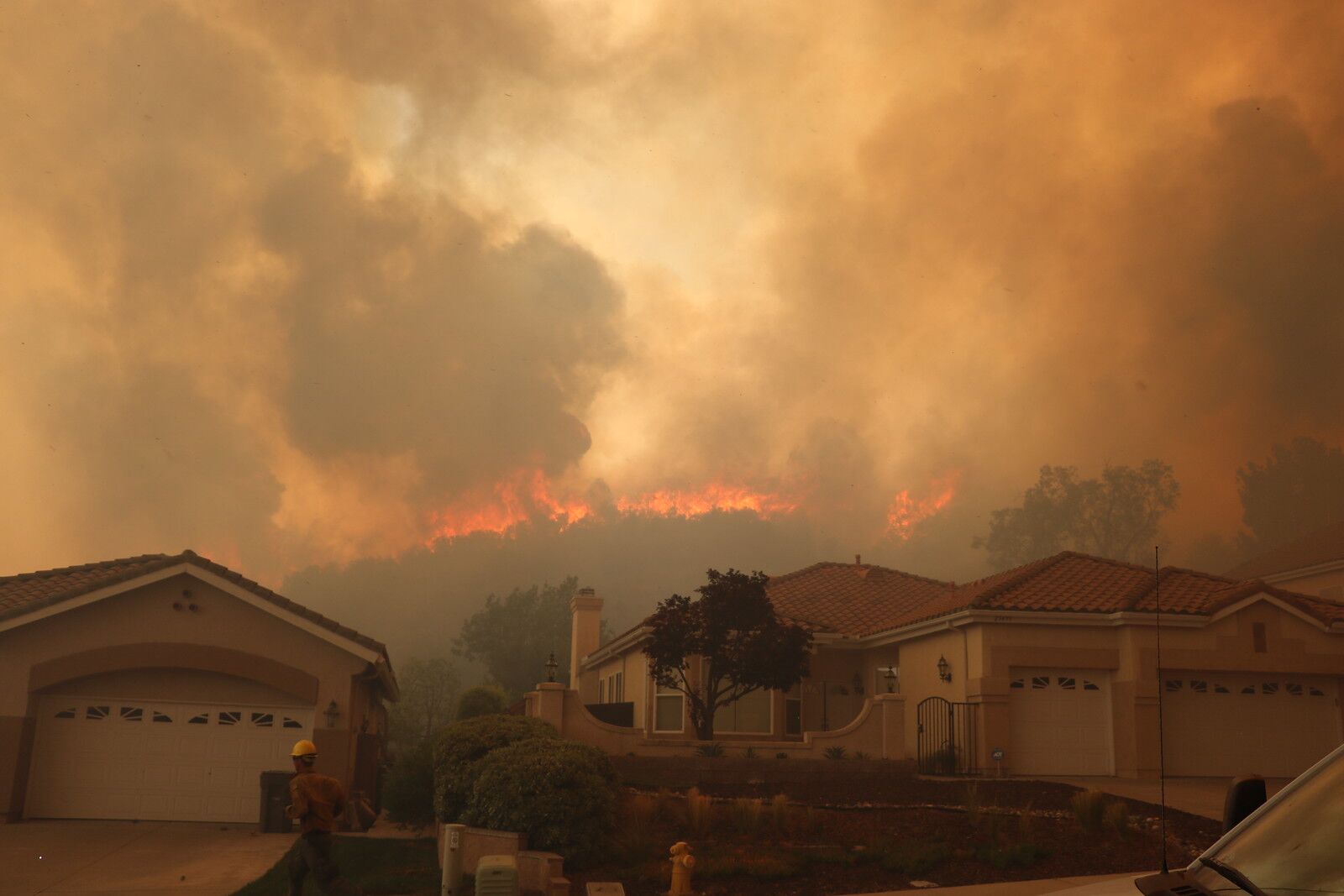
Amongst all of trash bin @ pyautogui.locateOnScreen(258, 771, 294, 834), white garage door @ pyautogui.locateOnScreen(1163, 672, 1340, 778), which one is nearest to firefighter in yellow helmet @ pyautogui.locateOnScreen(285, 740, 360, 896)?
trash bin @ pyautogui.locateOnScreen(258, 771, 294, 834)

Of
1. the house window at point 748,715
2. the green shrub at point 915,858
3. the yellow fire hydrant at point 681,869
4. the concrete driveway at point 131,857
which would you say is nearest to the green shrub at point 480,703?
the house window at point 748,715

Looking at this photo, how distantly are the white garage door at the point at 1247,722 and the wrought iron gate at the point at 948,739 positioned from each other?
3987 millimetres

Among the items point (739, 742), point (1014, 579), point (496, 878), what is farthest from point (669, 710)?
point (496, 878)

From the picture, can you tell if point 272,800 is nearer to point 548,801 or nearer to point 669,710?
point 548,801

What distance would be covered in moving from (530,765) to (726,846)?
105 inches

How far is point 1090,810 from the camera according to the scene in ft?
52.5

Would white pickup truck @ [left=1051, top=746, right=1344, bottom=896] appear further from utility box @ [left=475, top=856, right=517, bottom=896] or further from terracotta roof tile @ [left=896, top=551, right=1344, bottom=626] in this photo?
terracotta roof tile @ [left=896, top=551, right=1344, bottom=626]

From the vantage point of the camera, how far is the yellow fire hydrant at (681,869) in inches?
473

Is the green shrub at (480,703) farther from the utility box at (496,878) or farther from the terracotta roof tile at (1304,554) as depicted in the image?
the terracotta roof tile at (1304,554)

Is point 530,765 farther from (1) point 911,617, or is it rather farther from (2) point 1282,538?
(2) point 1282,538

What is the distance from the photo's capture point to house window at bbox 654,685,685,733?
28688 millimetres

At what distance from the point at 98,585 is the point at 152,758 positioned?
3.13m

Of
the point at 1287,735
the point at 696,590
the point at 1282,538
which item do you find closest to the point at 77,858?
the point at 696,590

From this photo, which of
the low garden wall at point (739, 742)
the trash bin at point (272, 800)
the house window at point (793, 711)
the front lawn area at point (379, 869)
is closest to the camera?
the front lawn area at point (379, 869)
